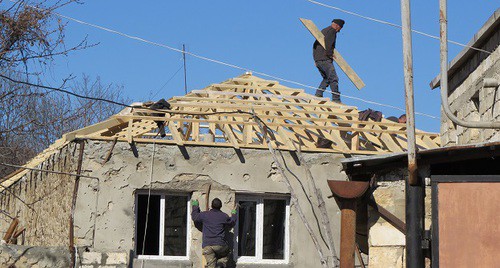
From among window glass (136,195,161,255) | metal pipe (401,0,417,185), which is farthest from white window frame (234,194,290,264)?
metal pipe (401,0,417,185)

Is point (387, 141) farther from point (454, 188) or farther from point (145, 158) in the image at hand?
point (454, 188)

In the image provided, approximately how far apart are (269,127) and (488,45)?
391cm

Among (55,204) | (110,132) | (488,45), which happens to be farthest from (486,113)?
(55,204)

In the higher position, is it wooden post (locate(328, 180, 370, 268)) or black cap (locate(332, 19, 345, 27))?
black cap (locate(332, 19, 345, 27))

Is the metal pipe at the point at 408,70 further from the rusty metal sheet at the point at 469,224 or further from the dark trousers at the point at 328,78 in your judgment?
the dark trousers at the point at 328,78

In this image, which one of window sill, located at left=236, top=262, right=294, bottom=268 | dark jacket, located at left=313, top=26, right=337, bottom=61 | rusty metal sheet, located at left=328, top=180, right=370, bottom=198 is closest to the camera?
rusty metal sheet, located at left=328, top=180, right=370, bottom=198

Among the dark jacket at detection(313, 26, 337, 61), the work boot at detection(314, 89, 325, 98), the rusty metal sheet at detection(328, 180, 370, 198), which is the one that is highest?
the dark jacket at detection(313, 26, 337, 61)

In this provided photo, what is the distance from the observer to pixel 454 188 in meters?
12.2

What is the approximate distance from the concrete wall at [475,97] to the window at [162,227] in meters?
4.94

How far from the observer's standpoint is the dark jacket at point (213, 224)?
1644 cm

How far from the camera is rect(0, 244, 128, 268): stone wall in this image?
16.2 meters

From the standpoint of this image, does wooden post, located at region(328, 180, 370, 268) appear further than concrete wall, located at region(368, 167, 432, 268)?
No

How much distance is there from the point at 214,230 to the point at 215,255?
427mm

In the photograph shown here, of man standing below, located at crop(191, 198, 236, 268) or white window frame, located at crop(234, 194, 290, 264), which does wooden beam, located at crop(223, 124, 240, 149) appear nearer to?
white window frame, located at crop(234, 194, 290, 264)
